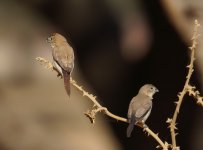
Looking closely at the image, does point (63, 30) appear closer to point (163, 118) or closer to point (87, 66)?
point (87, 66)

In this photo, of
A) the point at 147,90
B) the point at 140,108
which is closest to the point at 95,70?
the point at 147,90

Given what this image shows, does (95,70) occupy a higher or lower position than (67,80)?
higher

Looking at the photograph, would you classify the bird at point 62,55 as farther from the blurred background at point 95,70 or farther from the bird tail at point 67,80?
the blurred background at point 95,70

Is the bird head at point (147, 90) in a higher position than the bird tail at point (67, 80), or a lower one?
higher

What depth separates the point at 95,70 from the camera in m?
11.6

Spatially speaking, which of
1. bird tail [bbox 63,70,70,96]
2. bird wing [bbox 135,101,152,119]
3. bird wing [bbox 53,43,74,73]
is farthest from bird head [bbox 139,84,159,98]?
bird tail [bbox 63,70,70,96]

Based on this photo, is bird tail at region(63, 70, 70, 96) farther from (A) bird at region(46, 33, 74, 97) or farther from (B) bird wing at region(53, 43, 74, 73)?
(B) bird wing at region(53, 43, 74, 73)

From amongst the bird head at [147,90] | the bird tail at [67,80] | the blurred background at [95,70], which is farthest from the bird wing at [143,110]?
the blurred background at [95,70]

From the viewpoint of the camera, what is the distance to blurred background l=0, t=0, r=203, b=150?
945 cm

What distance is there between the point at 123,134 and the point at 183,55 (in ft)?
5.90

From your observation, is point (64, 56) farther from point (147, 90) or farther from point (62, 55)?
point (147, 90)

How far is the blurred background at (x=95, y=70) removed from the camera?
9.45m

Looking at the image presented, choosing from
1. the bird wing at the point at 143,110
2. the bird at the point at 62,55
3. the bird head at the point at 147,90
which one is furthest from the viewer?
the bird head at the point at 147,90

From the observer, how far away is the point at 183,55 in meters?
9.34
